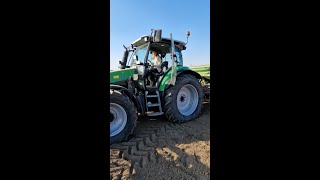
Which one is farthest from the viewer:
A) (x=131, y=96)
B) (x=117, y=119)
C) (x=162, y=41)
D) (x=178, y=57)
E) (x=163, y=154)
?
(x=178, y=57)

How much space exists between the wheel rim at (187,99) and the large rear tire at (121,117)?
63.3 inches

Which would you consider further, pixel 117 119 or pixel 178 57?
pixel 178 57

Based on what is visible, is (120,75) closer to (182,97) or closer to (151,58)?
(151,58)

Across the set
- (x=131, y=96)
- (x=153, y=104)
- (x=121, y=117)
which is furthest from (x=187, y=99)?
(x=121, y=117)

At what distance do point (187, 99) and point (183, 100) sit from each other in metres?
0.14

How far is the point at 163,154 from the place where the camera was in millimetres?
2664

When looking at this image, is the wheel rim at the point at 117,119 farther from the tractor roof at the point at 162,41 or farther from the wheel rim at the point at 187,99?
the tractor roof at the point at 162,41

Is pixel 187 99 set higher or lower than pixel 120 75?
lower

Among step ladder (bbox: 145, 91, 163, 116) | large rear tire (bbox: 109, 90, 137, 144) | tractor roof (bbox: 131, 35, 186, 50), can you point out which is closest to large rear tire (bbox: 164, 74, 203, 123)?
step ladder (bbox: 145, 91, 163, 116)

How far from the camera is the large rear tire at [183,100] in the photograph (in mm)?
4097
